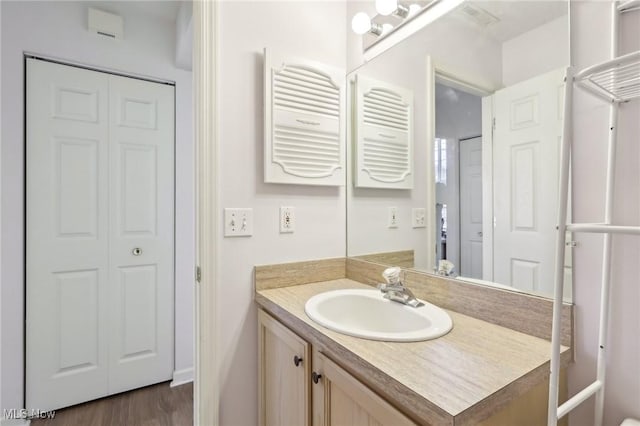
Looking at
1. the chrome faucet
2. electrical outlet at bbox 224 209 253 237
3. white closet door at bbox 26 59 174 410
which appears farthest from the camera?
white closet door at bbox 26 59 174 410

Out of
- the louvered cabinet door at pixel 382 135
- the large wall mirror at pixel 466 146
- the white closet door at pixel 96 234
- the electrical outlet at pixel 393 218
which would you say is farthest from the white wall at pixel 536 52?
the white closet door at pixel 96 234

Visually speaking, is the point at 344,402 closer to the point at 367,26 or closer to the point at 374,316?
the point at 374,316

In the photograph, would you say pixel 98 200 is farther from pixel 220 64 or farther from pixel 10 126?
pixel 220 64

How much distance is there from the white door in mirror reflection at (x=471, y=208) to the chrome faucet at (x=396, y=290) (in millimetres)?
208

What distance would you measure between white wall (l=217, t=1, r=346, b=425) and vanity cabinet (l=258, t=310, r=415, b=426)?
0.10 m

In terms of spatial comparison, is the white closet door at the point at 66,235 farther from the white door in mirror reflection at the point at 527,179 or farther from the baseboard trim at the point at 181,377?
the white door in mirror reflection at the point at 527,179

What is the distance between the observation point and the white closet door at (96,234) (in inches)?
70.1

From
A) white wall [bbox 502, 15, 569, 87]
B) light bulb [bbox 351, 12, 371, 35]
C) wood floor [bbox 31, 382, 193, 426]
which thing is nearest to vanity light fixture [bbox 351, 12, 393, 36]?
light bulb [bbox 351, 12, 371, 35]

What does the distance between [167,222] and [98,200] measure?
1.32 feet

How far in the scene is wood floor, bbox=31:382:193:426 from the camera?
5.77 feet

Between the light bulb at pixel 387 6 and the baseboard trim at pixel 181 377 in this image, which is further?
the baseboard trim at pixel 181 377

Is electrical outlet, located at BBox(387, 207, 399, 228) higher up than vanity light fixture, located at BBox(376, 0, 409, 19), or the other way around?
vanity light fixture, located at BBox(376, 0, 409, 19)

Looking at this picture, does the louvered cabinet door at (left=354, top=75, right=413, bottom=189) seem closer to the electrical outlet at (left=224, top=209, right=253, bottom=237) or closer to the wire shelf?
the electrical outlet at (left=224, top=209, right=253, bottom=237)

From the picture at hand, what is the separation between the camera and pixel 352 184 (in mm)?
1604
